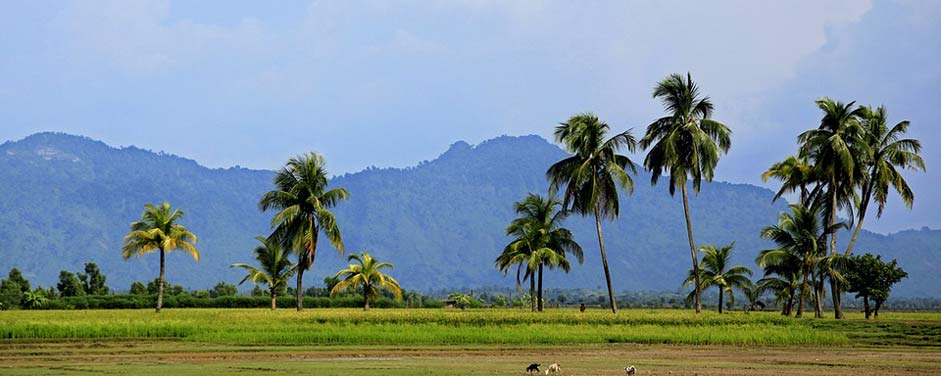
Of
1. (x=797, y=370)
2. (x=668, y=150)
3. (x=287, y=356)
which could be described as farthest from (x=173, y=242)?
(x=797, y=370)

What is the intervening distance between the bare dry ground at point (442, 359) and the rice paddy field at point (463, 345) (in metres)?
0.04

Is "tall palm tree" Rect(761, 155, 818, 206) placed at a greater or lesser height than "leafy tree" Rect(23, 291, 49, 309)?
greater

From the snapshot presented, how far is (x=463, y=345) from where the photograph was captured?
3962 cm

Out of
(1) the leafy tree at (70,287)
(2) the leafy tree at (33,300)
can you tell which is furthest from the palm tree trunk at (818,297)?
(1) the leafy tree at (70,287)

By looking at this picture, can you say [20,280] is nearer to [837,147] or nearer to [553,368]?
[837,147]

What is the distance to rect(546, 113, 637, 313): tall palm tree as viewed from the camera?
61.4 m

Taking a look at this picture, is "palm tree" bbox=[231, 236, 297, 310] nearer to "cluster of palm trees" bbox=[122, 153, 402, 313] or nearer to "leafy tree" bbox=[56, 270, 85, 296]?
"cluster of palm trees" bbox=[122, 153, 402, 313]

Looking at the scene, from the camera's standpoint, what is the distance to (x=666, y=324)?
48.0 meters

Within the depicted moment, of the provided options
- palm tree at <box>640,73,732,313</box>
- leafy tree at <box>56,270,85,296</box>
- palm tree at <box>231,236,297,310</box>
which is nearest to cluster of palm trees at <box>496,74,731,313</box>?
palm tree at <box>640,73,732,313</box>

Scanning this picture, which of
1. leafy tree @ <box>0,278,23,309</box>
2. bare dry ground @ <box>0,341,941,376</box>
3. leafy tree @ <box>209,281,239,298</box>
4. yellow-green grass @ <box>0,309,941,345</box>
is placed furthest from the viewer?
leafy tree @ <box>209,281,239,298</box>

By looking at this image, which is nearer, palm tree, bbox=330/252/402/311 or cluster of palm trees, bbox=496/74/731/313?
cluster of palm trees, bbox=496/74/731/313

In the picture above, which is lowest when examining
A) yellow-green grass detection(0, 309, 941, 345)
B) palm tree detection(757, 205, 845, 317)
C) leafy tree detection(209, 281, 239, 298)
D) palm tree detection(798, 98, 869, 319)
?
yellow-green grass detection(0, 309, 941, 345)

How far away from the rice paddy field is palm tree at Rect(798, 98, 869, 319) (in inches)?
435

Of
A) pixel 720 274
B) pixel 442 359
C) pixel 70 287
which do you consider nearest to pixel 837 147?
pixel 720 274
